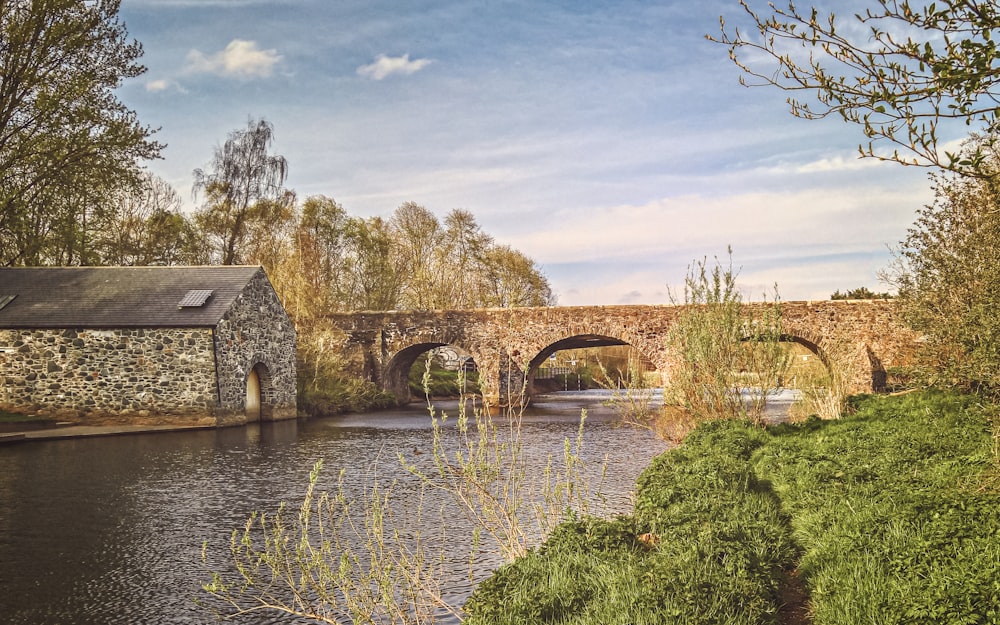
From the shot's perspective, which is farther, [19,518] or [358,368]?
[358,368]

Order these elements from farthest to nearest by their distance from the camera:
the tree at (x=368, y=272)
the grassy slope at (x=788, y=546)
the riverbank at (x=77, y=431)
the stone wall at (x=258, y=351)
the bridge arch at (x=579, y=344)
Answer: the tree at (x=368, y=272)
the bridge arch at (x=579, y=344)
the stone wall at (x=258, y=351)
the riverbank at (x=77, y=431)
the grassy slope at (x=788, y=546)

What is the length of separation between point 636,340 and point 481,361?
6225 mm

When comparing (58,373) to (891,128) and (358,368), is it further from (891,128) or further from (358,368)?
(891,128)

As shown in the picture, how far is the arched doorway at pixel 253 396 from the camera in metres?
23.5

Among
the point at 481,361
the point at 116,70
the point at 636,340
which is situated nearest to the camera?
the point at 116,70

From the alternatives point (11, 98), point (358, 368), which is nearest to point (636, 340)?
point (358, 368)

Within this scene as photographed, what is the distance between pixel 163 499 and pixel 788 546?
854cm

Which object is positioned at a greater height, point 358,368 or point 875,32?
point 875,32

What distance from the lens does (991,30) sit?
3734mm

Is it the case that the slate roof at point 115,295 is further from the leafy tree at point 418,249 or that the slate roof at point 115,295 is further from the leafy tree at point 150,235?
the leafy tree at point 418,249

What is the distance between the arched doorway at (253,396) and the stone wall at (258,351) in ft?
0.63

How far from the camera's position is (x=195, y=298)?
2228 cm

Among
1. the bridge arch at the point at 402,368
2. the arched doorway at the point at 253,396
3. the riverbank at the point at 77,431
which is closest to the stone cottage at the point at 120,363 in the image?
the riverbank at the point at 77,431

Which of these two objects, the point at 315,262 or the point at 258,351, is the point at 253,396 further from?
the point at 315,262
